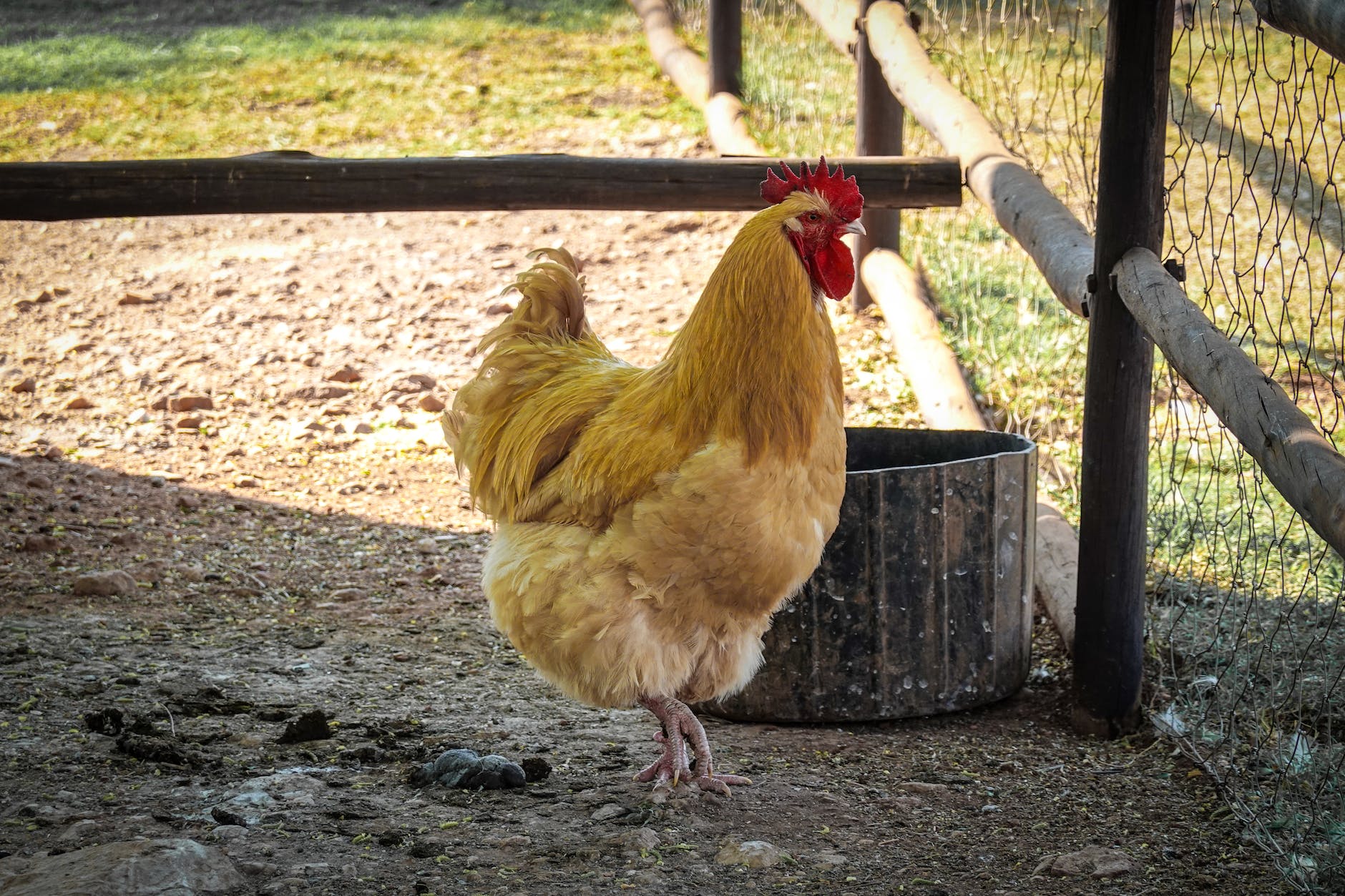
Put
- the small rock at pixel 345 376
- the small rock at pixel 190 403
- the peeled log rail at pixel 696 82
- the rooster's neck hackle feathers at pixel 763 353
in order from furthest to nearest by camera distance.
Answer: the peeled log rail at pixel 696 82, the small rock at pixel 345 376, the small rock at pixel 190 403, the rooster's neck hackle feathers at pixel 763 353

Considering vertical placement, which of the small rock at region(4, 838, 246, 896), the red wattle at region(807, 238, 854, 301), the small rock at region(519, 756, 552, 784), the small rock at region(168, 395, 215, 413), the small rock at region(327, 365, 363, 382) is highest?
the red wattle at region(807, 238, 854, 301)

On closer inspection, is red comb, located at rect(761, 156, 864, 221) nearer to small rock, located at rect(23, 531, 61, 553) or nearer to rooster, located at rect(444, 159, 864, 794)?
rooster, located at rect(444, 159, 864, 794)

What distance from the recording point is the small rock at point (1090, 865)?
2.59 m

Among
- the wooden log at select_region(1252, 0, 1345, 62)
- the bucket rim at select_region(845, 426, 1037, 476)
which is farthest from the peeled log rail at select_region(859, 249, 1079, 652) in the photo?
the wooden log at select_region(1252, 0, 1345, 62)

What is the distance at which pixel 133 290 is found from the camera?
704 centimetres

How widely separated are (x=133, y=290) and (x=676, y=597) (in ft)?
18.0

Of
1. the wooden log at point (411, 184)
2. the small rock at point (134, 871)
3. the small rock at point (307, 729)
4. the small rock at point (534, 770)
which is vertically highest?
the wooden log at point (411, 184)

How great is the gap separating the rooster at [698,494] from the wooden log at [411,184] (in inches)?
48.9

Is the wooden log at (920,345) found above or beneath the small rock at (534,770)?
above

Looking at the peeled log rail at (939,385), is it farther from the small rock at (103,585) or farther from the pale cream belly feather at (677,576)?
the small rock at (103,585)

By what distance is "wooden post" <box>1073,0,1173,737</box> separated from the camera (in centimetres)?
311

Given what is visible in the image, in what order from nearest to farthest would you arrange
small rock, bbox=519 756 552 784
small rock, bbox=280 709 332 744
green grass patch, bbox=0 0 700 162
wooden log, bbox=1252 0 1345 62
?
wooden log, bbox=1252 0 1345 62
small rock, bbox=519 756 552 784
small rock, bbox=280 709 332 744
green grass patch, bbox=0 0 700 162

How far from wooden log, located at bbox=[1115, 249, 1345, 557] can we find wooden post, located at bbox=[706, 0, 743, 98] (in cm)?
548

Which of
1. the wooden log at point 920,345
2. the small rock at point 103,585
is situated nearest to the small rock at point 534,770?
the small rock at point 103,585
